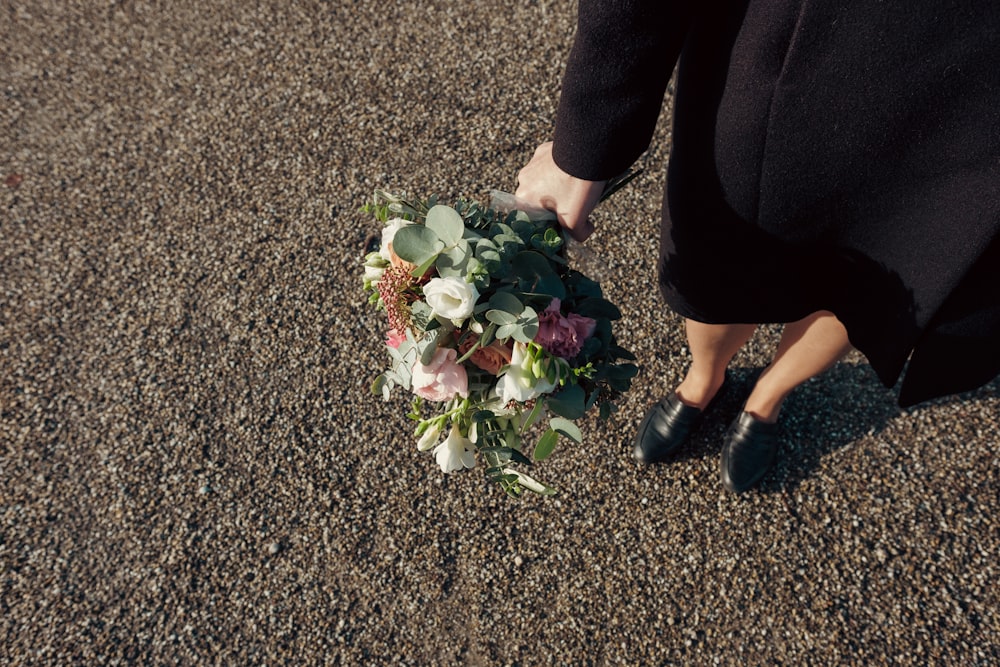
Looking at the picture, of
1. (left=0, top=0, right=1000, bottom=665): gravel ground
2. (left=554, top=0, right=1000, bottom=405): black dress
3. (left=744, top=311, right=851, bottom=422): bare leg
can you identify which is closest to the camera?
(left=554, top=0, right=1000, bottom=405): black dress

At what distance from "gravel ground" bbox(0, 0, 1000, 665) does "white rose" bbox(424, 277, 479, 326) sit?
135 centimetres

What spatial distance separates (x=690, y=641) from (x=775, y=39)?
1.75 m

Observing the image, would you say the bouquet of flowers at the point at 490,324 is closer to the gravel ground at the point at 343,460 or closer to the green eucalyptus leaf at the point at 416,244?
the green eucalyptus leaf at the point at 416,244

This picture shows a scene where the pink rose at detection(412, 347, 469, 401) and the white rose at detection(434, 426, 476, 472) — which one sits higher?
the pink rose at detection(412, 347, 469, 401)

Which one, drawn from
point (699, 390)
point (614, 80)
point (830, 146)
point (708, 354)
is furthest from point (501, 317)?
point (699, 390)

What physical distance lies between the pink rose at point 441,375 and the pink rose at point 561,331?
0.53 ft

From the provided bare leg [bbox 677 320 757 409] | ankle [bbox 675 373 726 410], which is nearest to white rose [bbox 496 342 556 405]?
bare leg [bbox 677 320 757 409]

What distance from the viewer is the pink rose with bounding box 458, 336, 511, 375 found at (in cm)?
119

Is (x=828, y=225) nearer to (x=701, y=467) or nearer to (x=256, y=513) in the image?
(x=701, y=467)

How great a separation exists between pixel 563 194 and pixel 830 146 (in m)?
0.47

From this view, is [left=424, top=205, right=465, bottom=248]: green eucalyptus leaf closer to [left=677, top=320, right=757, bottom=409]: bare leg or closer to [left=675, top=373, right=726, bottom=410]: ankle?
[left=677, top=320, right=757, bottom=409]: bare leg

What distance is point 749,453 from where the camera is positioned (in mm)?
2221

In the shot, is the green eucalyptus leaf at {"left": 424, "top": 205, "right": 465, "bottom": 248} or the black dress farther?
the green eucalyptus leaf at {"left": 424, "top": 205, "right": 465, "bottom": 248}

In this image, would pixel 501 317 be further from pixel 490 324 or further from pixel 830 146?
pixel 830 146
